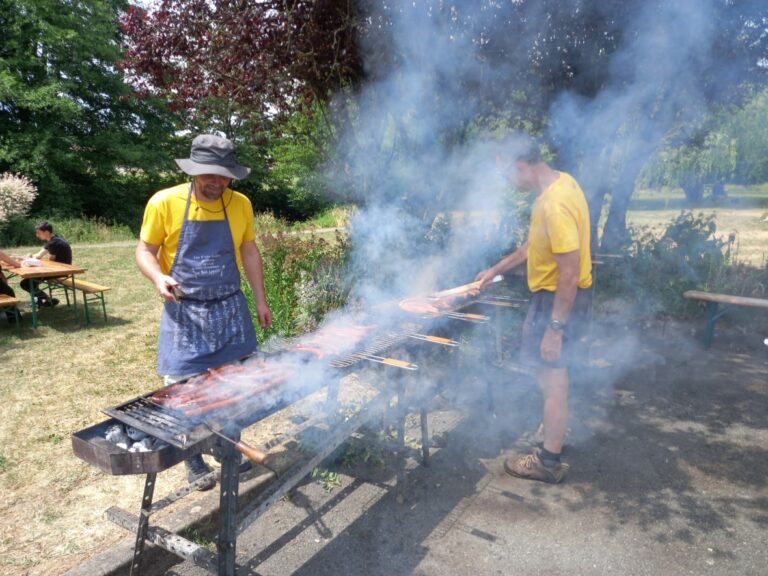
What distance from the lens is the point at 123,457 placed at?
1956mm

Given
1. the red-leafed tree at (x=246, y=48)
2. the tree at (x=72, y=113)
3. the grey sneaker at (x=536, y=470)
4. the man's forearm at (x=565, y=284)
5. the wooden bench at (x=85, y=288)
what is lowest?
the grey sneaker at (x=536, y=470)

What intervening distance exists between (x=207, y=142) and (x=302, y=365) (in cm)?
126

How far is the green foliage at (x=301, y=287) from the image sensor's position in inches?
207

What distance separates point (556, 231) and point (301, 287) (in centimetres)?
300

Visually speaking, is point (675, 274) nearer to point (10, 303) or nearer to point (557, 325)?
point (557, 325)

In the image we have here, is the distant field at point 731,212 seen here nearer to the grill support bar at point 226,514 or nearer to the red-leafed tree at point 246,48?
the red-leafed tree at point 246,48

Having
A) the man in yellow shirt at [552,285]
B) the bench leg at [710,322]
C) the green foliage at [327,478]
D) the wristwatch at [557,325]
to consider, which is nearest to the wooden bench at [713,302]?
the bench leg at [710,322]

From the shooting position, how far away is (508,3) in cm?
474

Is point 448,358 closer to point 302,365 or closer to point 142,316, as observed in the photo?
point 302,365

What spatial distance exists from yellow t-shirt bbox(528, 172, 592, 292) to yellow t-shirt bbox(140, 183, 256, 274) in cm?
165

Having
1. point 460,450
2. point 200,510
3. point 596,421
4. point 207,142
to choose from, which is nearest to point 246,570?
point 200,510

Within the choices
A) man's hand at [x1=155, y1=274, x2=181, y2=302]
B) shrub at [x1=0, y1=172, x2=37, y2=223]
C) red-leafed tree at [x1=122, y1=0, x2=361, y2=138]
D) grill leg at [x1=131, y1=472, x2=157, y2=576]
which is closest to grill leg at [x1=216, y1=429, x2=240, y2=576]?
grill leg at [x1=131, y1=472, x2=157, y2=576]

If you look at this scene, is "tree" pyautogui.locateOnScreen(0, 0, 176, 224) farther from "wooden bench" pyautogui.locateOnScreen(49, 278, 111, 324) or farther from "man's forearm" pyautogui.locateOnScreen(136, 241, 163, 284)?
"man's forearm" pyautogui.locateOnScreen(136, 241, 163, 284)

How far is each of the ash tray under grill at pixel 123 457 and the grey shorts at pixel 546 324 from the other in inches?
84.2
